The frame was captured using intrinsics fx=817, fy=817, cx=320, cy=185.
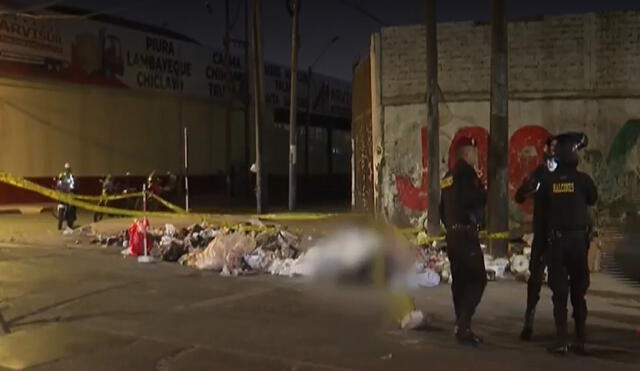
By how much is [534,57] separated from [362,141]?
237 inches

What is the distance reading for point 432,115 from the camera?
1493 centimetres

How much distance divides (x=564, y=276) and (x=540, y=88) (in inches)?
344

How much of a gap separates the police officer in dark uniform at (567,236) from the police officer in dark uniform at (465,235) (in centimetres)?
64

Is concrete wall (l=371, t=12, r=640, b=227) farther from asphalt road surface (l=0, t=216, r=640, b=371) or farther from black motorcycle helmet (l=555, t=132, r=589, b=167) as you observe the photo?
black motorcycle helmet (l=555, t=132, r=589, b=167)

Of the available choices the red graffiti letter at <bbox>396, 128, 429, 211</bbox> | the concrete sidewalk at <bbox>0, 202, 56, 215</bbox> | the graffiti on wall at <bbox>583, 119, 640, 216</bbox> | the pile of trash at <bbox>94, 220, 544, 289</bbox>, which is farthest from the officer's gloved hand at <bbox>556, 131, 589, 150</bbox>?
the concrete sidewalk at <bbox>0, 202, 56, 215</bbox>

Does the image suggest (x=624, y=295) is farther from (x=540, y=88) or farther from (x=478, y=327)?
(x=540, y=88)

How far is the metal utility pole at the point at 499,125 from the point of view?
12961 millimetres

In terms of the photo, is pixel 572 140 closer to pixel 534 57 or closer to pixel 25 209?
pixel 534 57

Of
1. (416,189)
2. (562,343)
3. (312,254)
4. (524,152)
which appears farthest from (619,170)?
(562,343)

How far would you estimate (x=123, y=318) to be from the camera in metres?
9.11

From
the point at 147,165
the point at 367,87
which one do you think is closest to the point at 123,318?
the point at 367,87

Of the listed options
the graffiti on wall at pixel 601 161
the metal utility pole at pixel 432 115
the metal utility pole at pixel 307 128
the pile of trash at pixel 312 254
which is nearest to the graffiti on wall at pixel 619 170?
the graffiti on wall at pixel 601 161

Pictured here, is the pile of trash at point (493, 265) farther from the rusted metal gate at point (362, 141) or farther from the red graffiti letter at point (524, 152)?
the rusted metal gate at point (362, 141)

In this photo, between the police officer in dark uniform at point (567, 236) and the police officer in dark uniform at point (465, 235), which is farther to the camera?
the police officer in dark uniform at point (465, 235)
